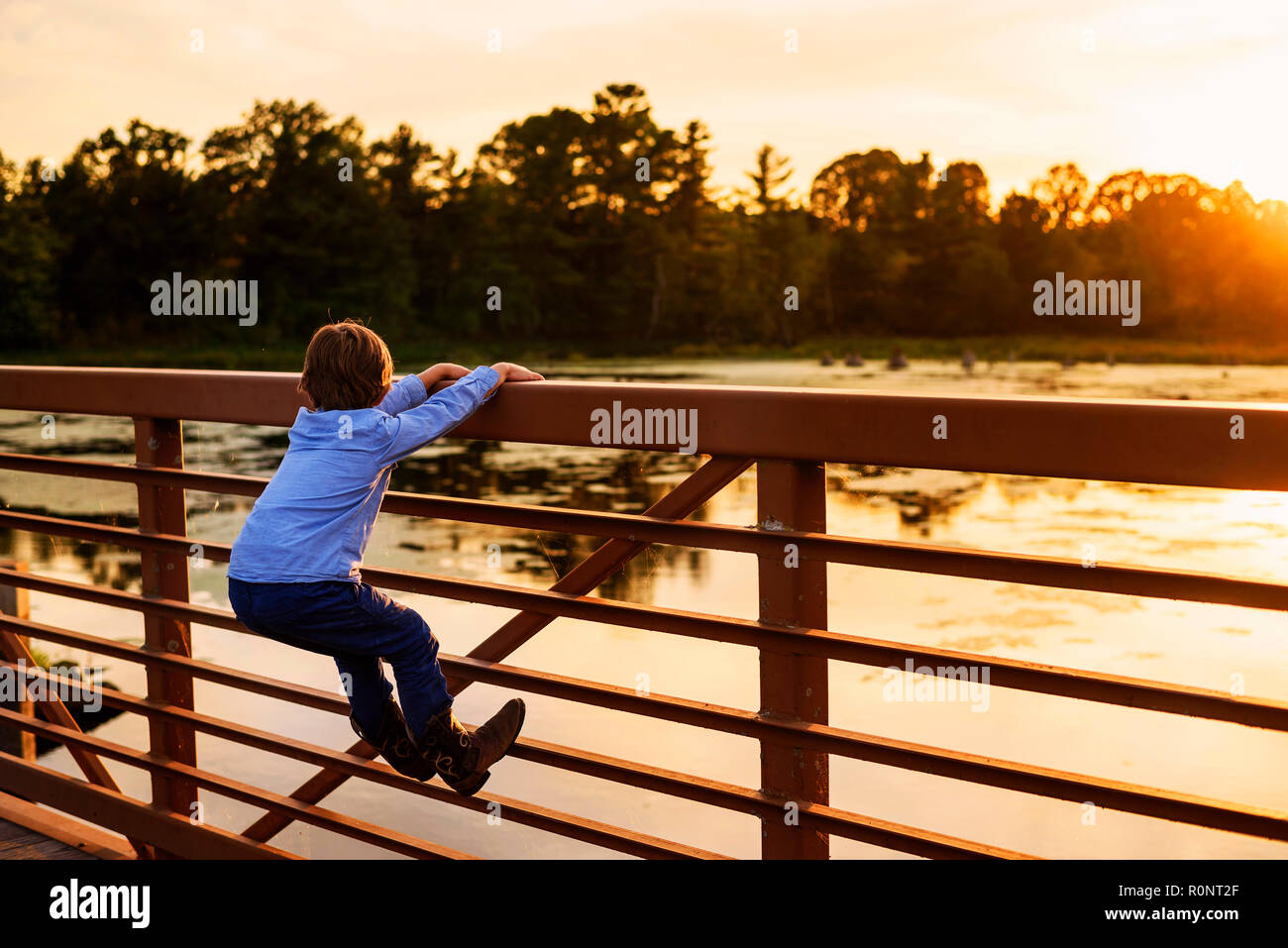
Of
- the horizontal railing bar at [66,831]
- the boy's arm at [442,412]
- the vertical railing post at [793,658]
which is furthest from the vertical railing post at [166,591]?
the vertical railing post at [793,658]

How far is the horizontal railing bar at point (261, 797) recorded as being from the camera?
231cm

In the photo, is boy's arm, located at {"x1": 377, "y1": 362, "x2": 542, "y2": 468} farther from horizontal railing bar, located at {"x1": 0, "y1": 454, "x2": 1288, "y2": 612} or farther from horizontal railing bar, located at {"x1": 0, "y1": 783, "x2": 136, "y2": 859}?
horizontal railing bar, located at {"x1": 0, "y1": 783, "x2": 136, "y2": 859}

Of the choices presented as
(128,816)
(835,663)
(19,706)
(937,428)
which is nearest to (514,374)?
(937,428)

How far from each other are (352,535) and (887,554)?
0.97m

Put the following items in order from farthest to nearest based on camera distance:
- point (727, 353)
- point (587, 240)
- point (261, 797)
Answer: point (727, 353)
point (587, 240)
point (261, 797)

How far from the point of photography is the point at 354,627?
2129 millimetres

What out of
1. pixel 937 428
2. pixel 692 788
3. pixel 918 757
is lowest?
pixel 692 788

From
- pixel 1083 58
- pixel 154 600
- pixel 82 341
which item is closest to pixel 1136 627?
pixel 154 600

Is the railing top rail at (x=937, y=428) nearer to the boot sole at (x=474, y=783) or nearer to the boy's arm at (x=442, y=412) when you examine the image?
the boy's arm at (x=442, y=412)

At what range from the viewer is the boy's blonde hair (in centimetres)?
214

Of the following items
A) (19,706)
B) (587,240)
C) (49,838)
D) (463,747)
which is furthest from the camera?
(587,240)

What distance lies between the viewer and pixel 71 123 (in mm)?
63719

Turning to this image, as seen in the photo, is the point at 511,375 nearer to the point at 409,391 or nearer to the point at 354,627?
the point at 409,391

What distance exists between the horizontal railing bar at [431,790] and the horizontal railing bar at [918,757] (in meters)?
0.20
